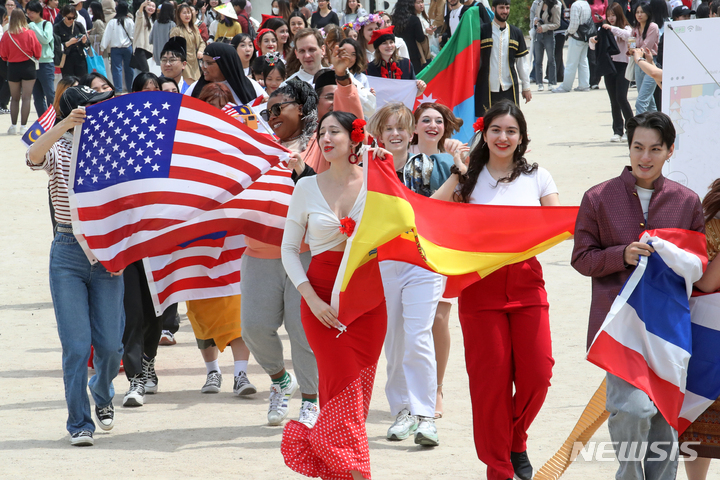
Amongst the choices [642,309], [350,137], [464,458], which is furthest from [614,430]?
[350,137]

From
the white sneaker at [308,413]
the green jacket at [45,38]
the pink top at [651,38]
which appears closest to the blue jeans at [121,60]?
the green jacket at [45,38]

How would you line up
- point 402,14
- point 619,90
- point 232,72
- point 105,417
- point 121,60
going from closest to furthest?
point 105,417
point 232,72
point 619,90
point 402,14
point 121,60

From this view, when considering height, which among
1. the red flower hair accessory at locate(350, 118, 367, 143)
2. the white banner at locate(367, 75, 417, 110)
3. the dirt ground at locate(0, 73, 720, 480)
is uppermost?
the red flower hair accessory at locate(350, 118, 367, 143)

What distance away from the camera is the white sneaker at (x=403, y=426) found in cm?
552

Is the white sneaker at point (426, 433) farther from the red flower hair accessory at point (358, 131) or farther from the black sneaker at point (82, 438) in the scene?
the black sneaker at point (82, 438)

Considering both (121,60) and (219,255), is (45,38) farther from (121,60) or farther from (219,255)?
(219,255)

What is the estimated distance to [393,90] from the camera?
9.10 m

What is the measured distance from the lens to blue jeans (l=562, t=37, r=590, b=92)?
68.0 ft

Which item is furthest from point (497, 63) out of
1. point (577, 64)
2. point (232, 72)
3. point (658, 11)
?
point (577, 64)

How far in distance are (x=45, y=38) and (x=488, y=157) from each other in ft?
46.5

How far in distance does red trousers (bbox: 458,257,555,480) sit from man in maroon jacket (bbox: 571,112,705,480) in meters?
0.42

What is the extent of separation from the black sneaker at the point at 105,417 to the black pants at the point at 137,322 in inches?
25.2

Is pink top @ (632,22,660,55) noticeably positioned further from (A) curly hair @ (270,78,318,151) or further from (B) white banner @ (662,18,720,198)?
(A) curly hair @ (270,78,318,151)

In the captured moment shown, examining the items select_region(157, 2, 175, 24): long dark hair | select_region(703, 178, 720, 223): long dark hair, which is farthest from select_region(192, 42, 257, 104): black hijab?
select_region(157, 2, 175, 24): long dark hair
